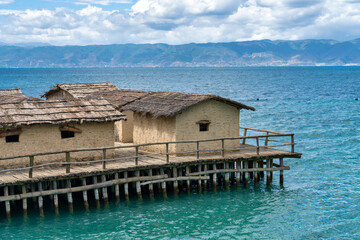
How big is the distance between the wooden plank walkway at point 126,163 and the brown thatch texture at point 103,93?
4.16 metres

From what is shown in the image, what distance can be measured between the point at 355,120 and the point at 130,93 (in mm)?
34222

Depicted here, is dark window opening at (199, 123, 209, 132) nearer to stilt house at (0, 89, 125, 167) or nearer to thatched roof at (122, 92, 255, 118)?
thatched roof at (122, 92, 255, 118)

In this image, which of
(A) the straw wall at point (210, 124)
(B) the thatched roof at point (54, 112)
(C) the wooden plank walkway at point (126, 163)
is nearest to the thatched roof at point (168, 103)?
Answer: (A) the straw wall at point (210, 124)

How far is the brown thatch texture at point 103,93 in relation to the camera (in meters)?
30.6

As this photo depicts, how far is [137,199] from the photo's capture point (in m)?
24.3

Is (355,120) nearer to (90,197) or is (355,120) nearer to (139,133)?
(139,133)

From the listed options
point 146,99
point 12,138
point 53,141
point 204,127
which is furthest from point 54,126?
point 204,127

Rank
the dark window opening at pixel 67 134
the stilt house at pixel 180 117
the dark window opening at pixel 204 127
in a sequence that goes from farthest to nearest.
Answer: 1. the dark window opening at pixel 204 127
2. the stilt house at pixel 180 117
3. the dark window opening at pixel 67 134

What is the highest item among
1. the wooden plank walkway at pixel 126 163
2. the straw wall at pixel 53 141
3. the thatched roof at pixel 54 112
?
the thatched roof at pixel 54 112

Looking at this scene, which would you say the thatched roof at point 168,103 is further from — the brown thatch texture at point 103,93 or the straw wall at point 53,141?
the straw wall at point 53,141

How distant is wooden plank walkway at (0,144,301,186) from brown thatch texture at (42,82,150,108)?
13.7ft

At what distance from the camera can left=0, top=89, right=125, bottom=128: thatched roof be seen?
73.2 feet

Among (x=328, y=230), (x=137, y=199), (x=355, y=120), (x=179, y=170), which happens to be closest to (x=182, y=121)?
(x=179, y=170)

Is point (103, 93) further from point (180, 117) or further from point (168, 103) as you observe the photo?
point (180, 117)
